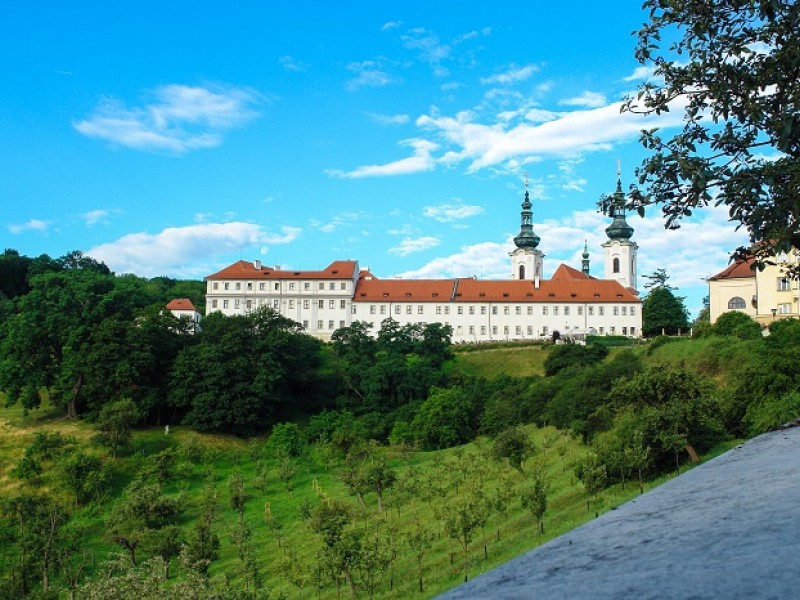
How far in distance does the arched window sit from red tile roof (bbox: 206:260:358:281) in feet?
144

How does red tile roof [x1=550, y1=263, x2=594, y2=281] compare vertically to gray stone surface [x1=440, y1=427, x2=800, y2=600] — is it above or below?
above

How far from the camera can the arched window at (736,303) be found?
2350 inches

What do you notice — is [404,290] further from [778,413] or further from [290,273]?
[778,413]

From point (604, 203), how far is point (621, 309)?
7863cm

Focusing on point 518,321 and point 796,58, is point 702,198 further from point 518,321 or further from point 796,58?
point 518,321

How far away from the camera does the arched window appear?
196 ft

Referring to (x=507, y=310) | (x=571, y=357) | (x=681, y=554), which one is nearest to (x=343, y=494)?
(x=571, y=357)

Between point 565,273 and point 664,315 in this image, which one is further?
point 565,273

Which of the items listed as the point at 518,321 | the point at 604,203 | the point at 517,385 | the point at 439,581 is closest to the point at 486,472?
the point at 439,581

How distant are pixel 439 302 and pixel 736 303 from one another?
3653 cm

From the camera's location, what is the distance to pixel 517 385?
2191 inches

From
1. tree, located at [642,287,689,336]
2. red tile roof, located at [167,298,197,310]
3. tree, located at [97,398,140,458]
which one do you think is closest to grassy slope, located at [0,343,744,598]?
tree, located at [97,398,140,458]

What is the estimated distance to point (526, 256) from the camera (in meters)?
103

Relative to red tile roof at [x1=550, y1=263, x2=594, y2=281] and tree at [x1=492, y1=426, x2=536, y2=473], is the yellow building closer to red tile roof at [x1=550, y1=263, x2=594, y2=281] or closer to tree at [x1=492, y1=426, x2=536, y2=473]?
tree at [x1=492, y1=426, x2=536, y2=473]
